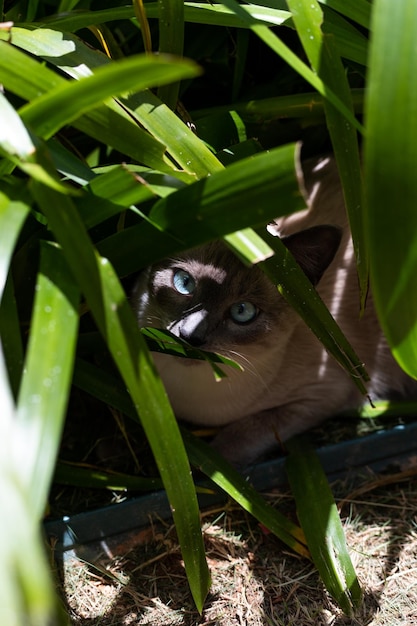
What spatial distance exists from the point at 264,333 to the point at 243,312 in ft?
0.27

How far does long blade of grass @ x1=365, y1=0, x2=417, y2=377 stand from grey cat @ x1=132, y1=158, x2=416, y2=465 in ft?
1.96

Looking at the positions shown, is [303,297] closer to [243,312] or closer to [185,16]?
[243,312]

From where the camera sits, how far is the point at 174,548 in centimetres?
170

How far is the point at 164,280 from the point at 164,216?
64 centimetres

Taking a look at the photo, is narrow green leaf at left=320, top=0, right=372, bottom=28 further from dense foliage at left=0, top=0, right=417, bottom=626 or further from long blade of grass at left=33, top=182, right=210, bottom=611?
long blade of grass at left=33, top=182, right=210, bottom=611

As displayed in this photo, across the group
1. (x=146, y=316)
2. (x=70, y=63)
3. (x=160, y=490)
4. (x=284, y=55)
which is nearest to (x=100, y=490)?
(x=160, y=490)

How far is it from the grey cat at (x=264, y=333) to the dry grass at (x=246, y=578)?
0.30 metres

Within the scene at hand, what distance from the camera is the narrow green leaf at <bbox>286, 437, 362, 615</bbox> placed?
152cm

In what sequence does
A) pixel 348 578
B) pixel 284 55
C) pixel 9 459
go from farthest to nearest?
pixel 348 578
pixel 284 55
pixel 9 459

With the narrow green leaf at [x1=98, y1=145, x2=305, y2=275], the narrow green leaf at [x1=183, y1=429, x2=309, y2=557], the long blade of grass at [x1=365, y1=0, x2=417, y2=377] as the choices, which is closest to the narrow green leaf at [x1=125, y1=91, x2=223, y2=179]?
the narrow green leaf at [x1=98, y1=145, x2=305, y2=275]

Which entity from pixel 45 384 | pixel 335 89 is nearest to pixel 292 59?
pixel 335 89

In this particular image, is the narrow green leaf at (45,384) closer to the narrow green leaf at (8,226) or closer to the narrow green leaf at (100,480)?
the narrow green leaf at (8,226)

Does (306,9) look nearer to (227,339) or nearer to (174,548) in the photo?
(227,339)

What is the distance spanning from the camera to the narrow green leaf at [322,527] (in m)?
1.52
